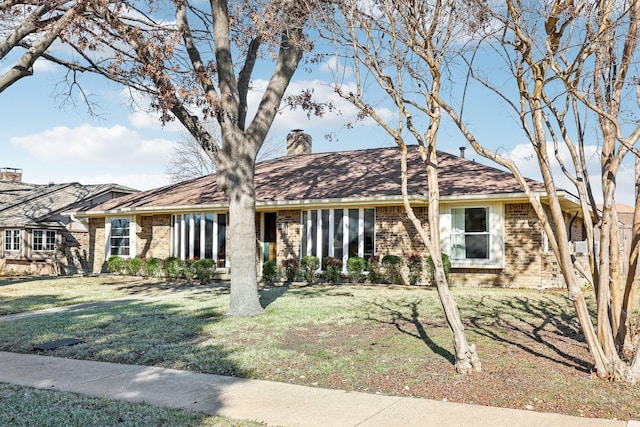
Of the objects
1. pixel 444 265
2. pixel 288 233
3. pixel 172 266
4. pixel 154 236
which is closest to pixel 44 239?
pixel 154 236

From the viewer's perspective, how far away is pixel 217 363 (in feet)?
23.1

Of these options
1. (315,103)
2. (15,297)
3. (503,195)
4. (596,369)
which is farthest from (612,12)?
(15,297)

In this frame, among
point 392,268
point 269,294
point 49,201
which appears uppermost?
point 49,201

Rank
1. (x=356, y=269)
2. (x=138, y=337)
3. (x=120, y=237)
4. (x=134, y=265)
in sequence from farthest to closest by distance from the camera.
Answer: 1. (x=120, y=237)
2. (x=134, y=265)
3. (x=356, y=269)
4. (x=138, y=337)

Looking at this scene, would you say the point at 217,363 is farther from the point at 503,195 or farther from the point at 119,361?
the point at 503,195

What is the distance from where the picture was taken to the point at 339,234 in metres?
18.2

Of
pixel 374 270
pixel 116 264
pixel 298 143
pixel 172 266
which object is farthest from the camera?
pixel 298 143

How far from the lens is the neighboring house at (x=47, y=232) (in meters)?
25.9

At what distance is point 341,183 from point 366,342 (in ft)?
37.5

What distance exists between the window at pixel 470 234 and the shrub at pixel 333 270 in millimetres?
3469

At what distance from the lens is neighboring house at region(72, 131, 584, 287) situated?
52.5 ft

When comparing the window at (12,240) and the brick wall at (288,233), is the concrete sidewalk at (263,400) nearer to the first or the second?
the brick wall at (288,233)

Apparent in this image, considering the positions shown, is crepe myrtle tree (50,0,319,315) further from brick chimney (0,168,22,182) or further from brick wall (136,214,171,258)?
brick chimney (0,168,22,182)

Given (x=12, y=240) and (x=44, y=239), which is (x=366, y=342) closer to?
(x=44, y=239)
